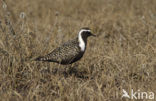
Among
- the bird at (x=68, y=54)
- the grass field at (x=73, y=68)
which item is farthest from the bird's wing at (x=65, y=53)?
the grass field at (x=73, y=68)

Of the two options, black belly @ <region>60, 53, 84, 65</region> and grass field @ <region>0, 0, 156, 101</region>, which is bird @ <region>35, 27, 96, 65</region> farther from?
grass field @ <region>0, 0, 156, 101</region>

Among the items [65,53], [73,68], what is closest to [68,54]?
[65,53]

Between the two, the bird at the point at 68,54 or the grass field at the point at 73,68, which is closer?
the grass field at the point at 73,68

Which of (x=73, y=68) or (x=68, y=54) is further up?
(x=68, y=54)

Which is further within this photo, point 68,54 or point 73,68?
point 73,68

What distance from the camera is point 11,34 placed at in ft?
19.2

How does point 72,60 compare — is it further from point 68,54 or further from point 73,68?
point 73,68

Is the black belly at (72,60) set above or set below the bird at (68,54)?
below

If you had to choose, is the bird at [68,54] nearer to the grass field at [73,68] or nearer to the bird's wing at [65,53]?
the bird's wing at [65,53]

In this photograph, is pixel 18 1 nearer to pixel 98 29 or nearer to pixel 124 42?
pixel 98 29

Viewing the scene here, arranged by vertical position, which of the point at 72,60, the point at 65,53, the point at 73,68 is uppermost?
the point at 65,53

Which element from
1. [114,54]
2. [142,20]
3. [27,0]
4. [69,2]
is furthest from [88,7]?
[114,54]

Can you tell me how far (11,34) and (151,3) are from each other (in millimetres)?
5652

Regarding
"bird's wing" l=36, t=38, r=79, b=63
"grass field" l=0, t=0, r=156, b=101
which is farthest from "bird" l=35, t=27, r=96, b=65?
"grass field" l=0, t=0, r=156, b=101
